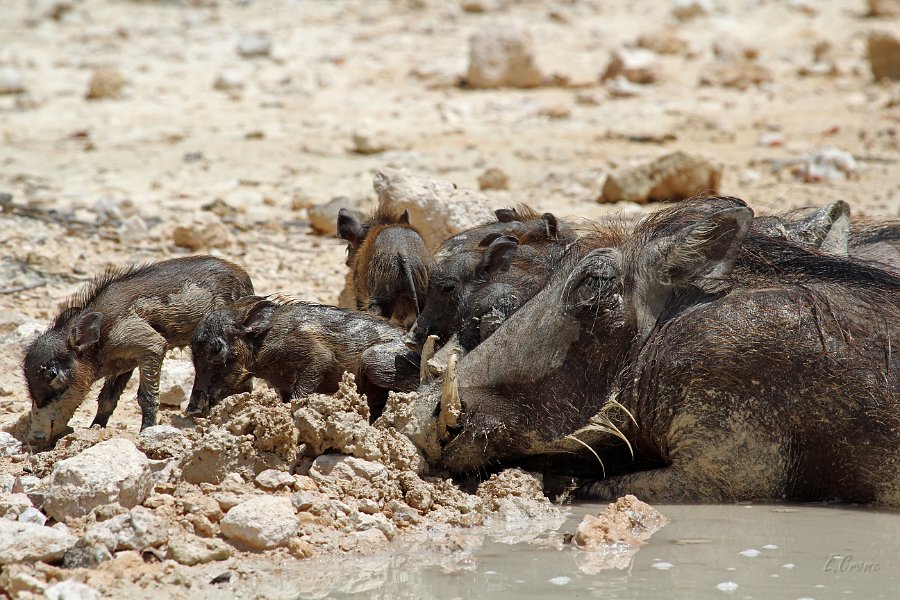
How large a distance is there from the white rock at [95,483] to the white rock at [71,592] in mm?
559

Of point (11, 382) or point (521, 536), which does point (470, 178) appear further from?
point (521, 536)

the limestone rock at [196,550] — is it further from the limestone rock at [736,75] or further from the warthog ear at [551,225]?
the limestone rock at [736,75]

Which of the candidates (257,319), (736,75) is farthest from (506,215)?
(736,75)

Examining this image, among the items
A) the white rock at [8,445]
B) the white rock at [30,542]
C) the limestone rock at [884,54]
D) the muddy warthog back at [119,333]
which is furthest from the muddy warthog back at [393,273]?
the limestone rock at [884,54]

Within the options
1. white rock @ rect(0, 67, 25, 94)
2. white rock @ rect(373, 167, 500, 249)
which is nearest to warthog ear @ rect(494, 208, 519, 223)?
white rock @ rect(373, 167, 500, 249)

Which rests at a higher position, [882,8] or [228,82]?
[882,8]

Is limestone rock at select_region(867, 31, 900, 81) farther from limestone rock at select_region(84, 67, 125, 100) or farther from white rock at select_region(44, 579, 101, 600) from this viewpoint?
white rock at select_region(44, 579, 101, 600)

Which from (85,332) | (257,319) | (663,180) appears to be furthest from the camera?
(663,180)

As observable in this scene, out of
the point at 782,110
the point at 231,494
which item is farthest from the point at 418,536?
the point at 782,110

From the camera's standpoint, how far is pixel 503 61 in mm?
14164

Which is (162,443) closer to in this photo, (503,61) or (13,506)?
(13,506)

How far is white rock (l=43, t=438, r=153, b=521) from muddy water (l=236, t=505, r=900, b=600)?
1.97ft

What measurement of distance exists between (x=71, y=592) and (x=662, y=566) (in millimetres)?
1868

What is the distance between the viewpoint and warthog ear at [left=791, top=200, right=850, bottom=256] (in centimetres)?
554
